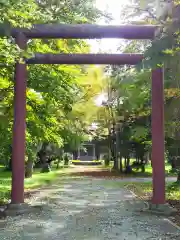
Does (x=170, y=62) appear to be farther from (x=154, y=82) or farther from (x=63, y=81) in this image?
(x=63, y=81)

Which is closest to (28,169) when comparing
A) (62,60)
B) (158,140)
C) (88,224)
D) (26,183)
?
(26,183)

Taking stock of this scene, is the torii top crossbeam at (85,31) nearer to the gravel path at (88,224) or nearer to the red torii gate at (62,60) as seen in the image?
the red torii gate at (62,60)

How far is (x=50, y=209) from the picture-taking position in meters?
12.0

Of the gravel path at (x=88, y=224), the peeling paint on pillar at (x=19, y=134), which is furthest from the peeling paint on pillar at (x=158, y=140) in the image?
the peeling paint on pillar at (x=19, y=134)

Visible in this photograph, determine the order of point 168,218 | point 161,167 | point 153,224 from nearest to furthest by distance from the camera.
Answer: point 153,224, point 168,218, point 161,167

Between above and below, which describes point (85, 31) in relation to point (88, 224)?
above

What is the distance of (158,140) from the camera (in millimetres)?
11766

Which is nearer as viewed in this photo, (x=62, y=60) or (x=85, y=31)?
(x=85, y=31)

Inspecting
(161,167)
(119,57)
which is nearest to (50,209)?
(161,167)

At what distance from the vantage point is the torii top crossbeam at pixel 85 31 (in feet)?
37.2

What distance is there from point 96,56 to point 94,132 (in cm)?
4013

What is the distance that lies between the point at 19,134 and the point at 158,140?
4.20 meters

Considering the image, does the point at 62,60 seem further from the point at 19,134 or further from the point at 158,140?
the point at 158,140

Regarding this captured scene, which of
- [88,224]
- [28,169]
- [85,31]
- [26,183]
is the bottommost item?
[88,224]
